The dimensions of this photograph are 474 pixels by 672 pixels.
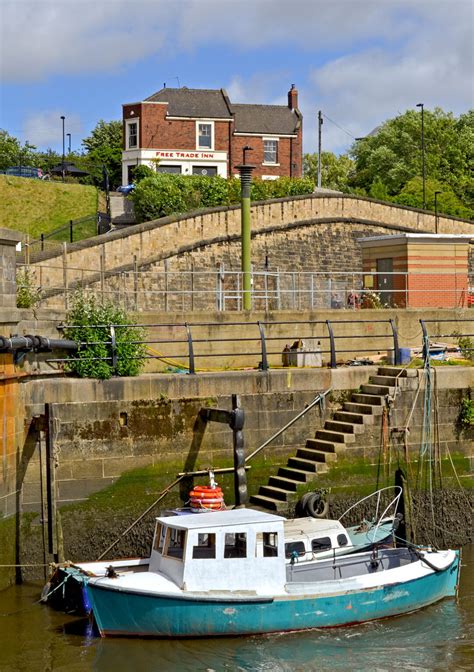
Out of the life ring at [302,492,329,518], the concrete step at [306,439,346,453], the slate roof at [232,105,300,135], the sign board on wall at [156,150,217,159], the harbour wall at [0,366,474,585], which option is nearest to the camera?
the harbour wall at [0,366,474,585]

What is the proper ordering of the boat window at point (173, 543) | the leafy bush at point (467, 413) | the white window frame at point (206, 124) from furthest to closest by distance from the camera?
the white window frame at point (206, 124) → the leafy bush at point (467, 413) → the boat window at point (173, 543)

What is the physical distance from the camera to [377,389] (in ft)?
73.2

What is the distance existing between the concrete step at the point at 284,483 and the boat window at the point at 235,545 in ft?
13.4

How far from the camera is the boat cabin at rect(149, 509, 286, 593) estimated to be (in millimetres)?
16297

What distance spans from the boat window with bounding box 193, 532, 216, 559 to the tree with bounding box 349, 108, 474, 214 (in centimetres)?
5213

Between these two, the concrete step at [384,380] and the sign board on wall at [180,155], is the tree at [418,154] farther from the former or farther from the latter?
the concrete step at [384,380]

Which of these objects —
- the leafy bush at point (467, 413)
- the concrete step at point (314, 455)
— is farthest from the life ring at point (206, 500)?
the leafy bush at point (467, 413)

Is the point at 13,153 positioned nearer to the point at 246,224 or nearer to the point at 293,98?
the point at 293,98

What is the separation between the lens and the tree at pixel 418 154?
68.9 meters

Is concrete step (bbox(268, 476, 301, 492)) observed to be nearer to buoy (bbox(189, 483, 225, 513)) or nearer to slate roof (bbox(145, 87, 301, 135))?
buoy (bbox(189, 483, 225, 513))

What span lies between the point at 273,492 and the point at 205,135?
40.1 m

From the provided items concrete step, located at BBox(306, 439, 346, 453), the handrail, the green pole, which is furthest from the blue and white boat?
the green pole

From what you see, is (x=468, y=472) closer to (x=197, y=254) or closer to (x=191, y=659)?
(x=191, y=659)

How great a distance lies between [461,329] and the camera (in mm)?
28078
